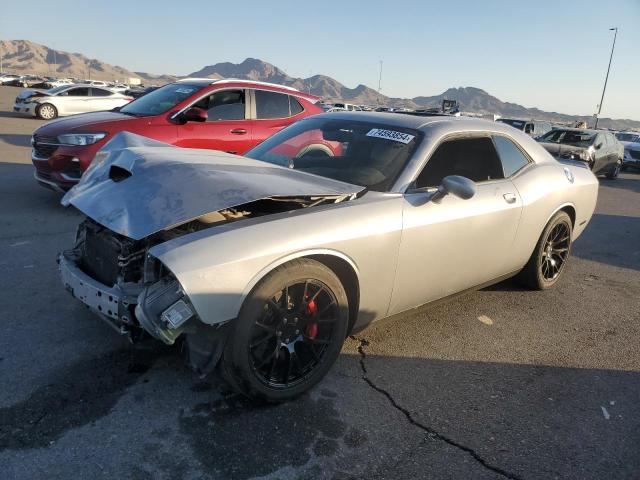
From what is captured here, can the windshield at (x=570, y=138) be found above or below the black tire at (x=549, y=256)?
above

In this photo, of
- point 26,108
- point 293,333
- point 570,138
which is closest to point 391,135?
point 293,333

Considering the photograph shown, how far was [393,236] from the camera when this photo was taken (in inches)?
119

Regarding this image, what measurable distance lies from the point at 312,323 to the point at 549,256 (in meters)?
2.92

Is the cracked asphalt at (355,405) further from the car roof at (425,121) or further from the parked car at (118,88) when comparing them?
the parked car at (118,88)

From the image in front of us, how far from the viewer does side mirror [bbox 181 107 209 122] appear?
6484 millimetres

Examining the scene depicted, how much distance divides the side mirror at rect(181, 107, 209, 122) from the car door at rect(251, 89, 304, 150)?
863mm

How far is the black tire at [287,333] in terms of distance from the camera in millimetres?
2502

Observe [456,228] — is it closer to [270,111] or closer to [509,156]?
[509,156]

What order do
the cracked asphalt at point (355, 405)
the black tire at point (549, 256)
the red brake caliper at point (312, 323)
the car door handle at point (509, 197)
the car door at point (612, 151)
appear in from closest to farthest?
the cracked asphalt at point (355, 405)
the red brake caliper at point (312, 323)
the car door handle at point (509, 197)
the black tire at point (549, 256)
the car door at point (612, 151)

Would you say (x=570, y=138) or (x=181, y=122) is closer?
(x=181, y=122)

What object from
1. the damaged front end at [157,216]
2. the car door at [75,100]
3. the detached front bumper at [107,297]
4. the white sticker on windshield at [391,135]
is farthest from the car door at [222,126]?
the car door at [75,100]

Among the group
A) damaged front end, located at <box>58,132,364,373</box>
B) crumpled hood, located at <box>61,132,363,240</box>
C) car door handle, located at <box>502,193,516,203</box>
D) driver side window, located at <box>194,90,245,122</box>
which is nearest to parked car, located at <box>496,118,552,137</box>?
driver side window, located at <box>194,90,245,122</box>

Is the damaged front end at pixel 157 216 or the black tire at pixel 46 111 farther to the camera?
the black tire at pixel 46 111

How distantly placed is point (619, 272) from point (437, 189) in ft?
12.0
